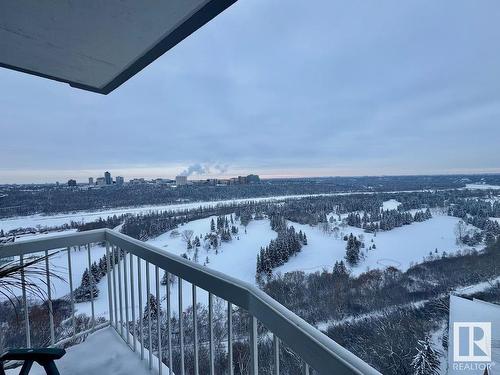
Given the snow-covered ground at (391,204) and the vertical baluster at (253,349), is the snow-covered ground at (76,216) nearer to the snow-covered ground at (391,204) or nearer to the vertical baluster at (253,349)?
the vertical baluster at (253,349)

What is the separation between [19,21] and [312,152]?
22.8 ft

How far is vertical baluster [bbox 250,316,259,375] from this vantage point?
3.08ft

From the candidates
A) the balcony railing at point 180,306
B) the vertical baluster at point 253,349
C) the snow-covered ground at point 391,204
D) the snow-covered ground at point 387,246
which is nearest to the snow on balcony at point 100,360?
the balcony railing at point 180,306

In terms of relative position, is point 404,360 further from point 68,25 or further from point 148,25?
point 68,25

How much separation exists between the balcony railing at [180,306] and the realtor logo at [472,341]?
5.10 feet

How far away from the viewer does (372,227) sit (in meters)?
3.47

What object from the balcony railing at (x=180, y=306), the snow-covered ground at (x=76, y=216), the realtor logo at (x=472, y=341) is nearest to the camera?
the balcony railing at (x=180, y=306)

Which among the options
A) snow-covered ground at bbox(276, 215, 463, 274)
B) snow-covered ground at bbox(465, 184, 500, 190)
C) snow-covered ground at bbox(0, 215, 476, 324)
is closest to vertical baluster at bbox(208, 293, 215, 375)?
snow-covered ground at bbox(0, 215, 476, 324)

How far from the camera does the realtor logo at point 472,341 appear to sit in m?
1.62

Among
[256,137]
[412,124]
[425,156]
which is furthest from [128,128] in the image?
[425,156]

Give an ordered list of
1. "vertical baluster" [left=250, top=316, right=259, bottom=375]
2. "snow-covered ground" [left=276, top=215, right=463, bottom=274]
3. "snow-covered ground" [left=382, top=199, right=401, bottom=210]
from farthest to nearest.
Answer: "snow-covered ground" [left=382, top=199, right=401, bottom=210] → "snow-covered ground" [left=276, top=215, right=463, bottom=274] → "vertical baluster" [left=250, top=316, right=259, bottom=375]

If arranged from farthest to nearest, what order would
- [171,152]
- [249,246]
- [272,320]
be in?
1. [171,152]
2. [249,246]
3. [272,320]

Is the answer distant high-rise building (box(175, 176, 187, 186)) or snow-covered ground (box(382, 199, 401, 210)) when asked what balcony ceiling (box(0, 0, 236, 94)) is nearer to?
distant high-rise building (box(175, 176, 187, 186))

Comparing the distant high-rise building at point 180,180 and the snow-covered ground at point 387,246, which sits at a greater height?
the distant high-rise building at point 180,180
